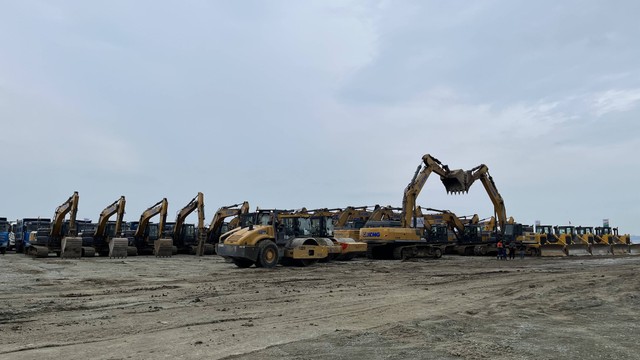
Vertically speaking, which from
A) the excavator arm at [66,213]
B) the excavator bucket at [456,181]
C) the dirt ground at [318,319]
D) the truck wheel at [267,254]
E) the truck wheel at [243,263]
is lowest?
the dirt ground at [318,319]

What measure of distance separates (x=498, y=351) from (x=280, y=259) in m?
17.0

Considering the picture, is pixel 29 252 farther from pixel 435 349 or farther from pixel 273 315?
pixel 435 349

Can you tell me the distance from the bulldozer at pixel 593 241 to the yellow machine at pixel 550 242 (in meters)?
2.66

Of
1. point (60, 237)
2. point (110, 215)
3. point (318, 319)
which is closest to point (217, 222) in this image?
point (110, 215)

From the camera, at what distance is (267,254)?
21422 millimetres

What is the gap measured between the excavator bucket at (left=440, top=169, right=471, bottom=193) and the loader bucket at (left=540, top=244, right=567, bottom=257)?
791 cm

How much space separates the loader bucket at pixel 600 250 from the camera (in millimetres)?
36750

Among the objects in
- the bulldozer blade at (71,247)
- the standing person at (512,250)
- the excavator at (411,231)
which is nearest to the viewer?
the excavator at (411,231)

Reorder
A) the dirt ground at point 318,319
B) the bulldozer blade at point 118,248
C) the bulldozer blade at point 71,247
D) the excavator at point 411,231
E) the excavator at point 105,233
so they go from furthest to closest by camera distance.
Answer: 1. the excavator at point 105,233
2. the bulldozer blade at point 118,248
3. the bulldozer blade at point 71,247
4. the excavator at point 411,231
5. the dirt ground at point 318,319

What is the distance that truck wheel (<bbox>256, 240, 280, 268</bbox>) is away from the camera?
21.1 m

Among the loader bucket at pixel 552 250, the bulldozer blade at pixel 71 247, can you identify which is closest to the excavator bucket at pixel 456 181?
the loader bucket at pixel 552 250

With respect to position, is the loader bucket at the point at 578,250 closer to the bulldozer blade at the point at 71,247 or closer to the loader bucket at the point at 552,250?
the loader bucket at the point at 552,250

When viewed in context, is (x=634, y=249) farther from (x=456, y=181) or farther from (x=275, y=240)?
(x=275, y=240)

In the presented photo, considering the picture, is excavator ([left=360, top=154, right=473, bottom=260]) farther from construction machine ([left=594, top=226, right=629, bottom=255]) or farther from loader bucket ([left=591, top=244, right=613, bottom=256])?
construction machine ([left=594, top=226, right=629, bottom=255])
